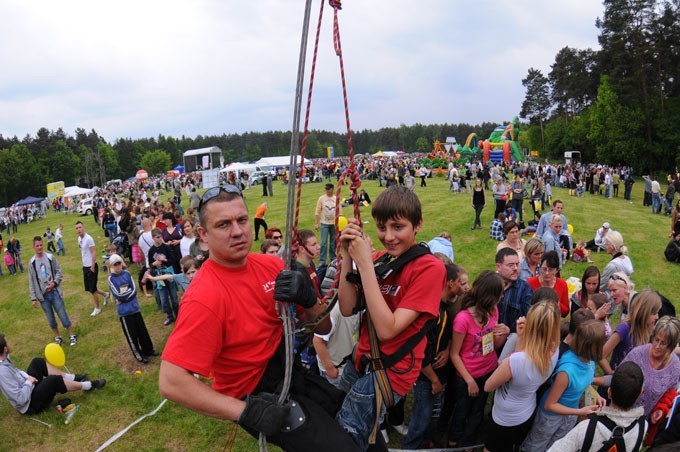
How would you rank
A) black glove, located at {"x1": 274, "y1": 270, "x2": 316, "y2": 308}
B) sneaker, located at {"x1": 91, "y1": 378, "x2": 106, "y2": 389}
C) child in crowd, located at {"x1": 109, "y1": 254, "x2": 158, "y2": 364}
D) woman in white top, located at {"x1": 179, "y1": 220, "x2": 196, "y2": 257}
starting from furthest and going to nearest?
woman in white top, located at {"x1": 179, "y1": 220, "x2": 196, "y2": 257}, child in crowd, located at {"x1": 109, "y1": 254, "x2": 158, "y2": 364}, sneaker, located at {"x1": 91, "y1": 378, "x2": 106, "y2": 389}, black glove, located at {"x1": 274, "y1": 270, "x2": 316, "y2": 308}

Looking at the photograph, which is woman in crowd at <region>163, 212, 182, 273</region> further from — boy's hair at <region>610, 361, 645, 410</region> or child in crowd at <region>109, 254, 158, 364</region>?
boy's hair at <region>610, 361, 645, 410</region>

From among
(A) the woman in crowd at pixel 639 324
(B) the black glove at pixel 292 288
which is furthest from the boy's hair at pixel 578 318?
(B) the black glove at pixel 292 288

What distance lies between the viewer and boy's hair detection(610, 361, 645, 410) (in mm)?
3062

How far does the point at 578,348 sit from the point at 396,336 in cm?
214

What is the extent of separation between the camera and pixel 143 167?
338 ft

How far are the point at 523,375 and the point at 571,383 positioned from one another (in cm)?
49

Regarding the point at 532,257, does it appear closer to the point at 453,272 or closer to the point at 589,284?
the point at 589,284

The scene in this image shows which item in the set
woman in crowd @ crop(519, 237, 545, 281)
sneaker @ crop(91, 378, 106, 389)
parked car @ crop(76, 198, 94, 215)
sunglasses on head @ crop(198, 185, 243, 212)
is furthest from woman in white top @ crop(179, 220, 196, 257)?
parked car @ crop(76, 198, 94, 215)

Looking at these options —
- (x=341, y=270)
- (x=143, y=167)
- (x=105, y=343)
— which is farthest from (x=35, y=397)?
(x=143, y=167)

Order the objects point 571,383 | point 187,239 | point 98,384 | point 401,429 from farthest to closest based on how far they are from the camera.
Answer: point 187,239, point 98,384, point 401,429, point 571,383

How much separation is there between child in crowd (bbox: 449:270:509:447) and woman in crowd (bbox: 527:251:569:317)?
1.35m

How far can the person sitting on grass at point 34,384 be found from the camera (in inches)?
232

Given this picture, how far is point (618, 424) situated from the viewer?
3.09 metres

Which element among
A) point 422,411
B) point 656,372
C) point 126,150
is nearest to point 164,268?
point 422,411
